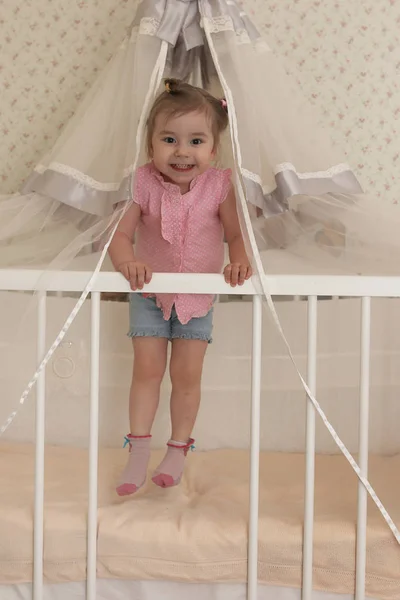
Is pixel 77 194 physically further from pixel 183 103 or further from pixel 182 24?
pixel 182 24

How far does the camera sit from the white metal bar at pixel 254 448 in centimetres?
142

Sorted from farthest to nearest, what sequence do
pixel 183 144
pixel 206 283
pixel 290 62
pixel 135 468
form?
Result: pixel 290 62
pixel 183 144
pixel 135 468
pixel 206 283

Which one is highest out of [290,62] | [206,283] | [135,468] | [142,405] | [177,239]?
[290,62]

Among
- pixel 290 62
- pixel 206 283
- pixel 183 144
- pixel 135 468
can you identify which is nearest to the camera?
pixel 206 283

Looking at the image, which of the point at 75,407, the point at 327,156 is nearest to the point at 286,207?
the point at 327,156

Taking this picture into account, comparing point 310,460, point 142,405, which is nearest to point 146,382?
point 142,405

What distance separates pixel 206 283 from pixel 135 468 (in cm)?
44

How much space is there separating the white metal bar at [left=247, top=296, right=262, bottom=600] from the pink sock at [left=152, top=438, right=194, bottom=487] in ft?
0.72

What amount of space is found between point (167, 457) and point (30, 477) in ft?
1.06

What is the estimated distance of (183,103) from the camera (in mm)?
1712

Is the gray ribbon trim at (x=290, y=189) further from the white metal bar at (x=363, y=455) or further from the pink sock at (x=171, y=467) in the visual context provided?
the pink sock at (x=171, y=467)

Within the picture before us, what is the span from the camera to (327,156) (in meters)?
1.72

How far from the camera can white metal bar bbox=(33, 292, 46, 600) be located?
1.43m

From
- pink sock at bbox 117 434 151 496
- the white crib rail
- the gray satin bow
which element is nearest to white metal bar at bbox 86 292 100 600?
the white crib rail
